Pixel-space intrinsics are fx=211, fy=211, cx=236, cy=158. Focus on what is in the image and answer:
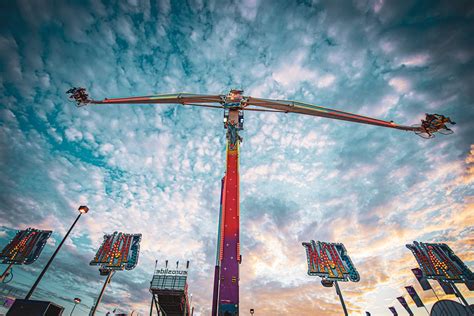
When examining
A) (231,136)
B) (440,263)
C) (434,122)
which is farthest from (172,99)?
(440,263)

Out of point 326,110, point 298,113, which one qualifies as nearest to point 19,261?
point 298,113

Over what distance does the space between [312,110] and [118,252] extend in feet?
117

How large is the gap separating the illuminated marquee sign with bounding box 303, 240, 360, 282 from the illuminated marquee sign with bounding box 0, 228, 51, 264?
34.0 metres

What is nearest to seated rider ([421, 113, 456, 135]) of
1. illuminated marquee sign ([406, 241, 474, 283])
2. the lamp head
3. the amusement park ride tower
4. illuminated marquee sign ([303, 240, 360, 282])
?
the amusement park ride tower

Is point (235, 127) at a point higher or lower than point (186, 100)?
lower

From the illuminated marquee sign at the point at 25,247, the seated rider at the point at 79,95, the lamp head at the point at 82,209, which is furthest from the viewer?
the seated rider at the point at 79,95

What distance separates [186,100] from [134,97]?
8.86m

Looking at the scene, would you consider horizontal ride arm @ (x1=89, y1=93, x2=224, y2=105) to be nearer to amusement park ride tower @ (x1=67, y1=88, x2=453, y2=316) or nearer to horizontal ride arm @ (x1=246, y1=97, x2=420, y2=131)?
amusement park ride tower @ (x1=67, y1=88, x2=453, y2=316)

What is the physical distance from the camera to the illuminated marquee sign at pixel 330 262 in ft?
70.4

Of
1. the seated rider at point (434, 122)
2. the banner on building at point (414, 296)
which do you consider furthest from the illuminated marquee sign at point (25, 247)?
the banner on building at point (414, 296)

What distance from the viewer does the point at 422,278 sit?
24.2 m

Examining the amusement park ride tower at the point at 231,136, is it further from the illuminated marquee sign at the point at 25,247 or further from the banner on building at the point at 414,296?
the banner on building at the point at 414,296

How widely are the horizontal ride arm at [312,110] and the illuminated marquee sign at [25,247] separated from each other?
117ft

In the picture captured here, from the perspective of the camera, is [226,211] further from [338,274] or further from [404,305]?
[404,305]
